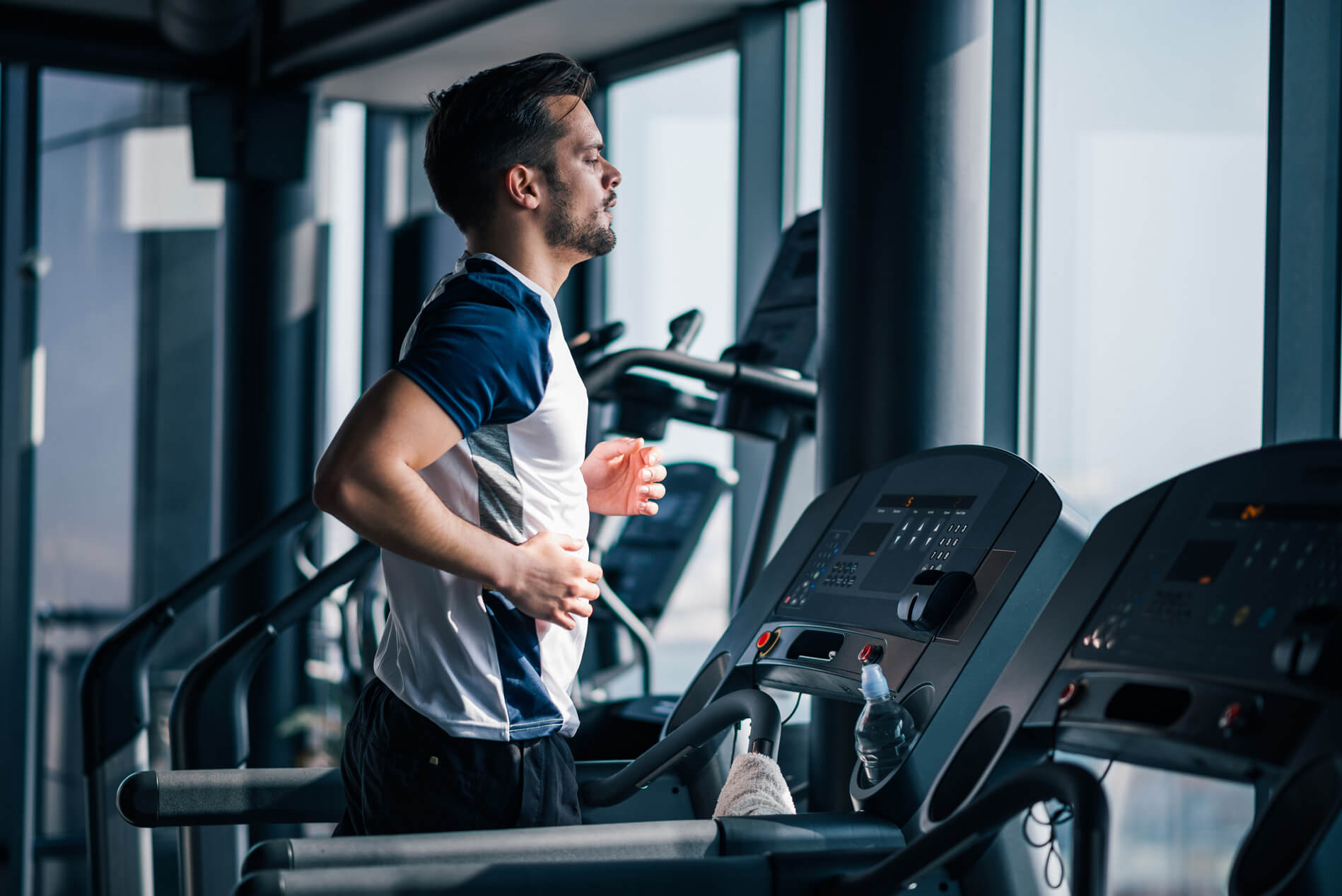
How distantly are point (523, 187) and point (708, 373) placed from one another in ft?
3.24

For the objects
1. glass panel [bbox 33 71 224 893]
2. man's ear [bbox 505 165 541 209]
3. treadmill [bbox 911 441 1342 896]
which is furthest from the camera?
glass panel [bbox 33 71 224 893]

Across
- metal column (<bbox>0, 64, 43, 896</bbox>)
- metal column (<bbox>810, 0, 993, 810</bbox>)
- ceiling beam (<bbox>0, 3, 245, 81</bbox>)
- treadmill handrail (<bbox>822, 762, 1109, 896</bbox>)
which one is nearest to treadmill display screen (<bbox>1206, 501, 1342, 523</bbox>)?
treadmill handrail (<bbox>822, 762, 1109, 896</bbox>)

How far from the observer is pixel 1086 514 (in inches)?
60.0

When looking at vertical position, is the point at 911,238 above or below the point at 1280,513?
above

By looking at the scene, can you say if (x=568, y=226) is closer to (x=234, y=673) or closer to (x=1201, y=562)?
(x=1201, y=562)

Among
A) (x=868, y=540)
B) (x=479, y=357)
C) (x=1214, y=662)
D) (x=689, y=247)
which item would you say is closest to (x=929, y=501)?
(x=868, y=540)

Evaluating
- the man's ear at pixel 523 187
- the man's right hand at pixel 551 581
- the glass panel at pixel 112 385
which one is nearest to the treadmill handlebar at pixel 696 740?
the man's right hand at pixel 551 581

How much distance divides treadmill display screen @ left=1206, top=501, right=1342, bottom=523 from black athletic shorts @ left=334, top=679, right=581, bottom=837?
694 mm

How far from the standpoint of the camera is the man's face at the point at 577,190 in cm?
138

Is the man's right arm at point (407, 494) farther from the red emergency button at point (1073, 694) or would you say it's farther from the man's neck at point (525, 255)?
the red emergency button at point (1073, 694)

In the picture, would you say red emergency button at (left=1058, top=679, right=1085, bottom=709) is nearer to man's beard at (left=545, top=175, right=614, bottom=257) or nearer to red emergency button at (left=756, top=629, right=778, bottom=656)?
red emergency button at (left=756, top=629, right=778, bottom=656)

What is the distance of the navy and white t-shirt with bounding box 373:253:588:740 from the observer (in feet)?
4.11

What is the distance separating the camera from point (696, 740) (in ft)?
5.22

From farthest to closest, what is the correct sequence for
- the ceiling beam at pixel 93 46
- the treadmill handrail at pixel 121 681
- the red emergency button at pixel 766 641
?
the ceiling beam at pixel 93 46
the treadmill handrail at pixel 121 681
the red emergency button at pixel 766 641
